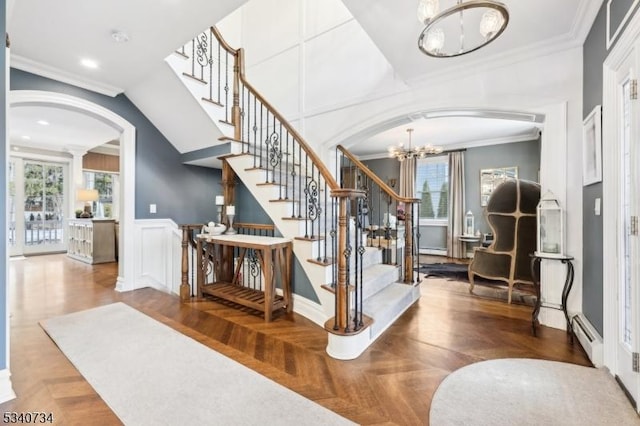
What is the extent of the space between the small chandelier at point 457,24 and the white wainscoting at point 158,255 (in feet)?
13.3

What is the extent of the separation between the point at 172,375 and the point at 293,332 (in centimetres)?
106

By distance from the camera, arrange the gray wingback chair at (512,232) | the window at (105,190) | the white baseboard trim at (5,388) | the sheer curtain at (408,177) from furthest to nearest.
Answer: the window at (105,190), the sheer curtain at (408,177), the gray wingback chair at (512,232), the white baseboard trim at (5,388)

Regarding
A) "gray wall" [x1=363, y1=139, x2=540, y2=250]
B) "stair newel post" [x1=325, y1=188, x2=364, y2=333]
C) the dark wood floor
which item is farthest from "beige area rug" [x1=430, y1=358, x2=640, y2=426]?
"gray wall" [x1=363, y1=139, x2=540, y2=250]

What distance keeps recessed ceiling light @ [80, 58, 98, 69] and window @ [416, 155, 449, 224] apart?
22.2ft

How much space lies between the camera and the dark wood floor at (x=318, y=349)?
5.52 feet

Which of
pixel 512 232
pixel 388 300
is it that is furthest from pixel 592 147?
pixel 388 300

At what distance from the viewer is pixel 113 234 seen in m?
6.34

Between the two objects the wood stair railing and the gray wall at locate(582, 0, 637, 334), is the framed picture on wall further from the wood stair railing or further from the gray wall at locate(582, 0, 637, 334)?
the wood stair railing

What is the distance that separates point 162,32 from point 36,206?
23.1ft

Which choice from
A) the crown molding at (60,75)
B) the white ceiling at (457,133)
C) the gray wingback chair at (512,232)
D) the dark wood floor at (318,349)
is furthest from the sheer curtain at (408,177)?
the crown molding at (60,75)

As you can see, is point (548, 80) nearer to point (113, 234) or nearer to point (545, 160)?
point (545, 160)

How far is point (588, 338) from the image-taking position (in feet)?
7.32

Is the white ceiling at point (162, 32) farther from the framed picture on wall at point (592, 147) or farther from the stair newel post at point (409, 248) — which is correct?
the stair newel post at point (409, 248)

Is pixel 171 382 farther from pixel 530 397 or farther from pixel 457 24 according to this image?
pixel 457 24
